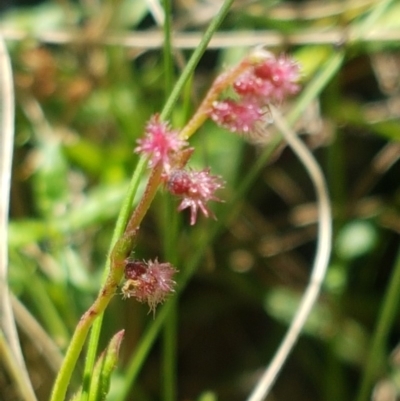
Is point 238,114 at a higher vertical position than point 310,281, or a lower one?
higher

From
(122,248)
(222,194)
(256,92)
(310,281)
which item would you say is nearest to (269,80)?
(256,92)

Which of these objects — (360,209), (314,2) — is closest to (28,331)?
(360,209)

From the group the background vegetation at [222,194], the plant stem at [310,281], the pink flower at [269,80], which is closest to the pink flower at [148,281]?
the pink flower at [269,80]

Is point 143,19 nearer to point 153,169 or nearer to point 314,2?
point 314,2

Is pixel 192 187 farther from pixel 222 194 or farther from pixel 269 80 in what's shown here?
pixel 222 194

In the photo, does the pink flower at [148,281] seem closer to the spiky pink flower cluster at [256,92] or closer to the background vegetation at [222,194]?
the spiky pink flower cluster at [256,92]

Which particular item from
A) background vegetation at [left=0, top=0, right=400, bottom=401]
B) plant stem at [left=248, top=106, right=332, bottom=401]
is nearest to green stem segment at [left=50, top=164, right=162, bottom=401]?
plant stem at [left=248, top=106, right=332, bottom=401]

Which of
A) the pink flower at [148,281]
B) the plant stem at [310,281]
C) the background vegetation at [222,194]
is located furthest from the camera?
the background vegetation at [222,194]
